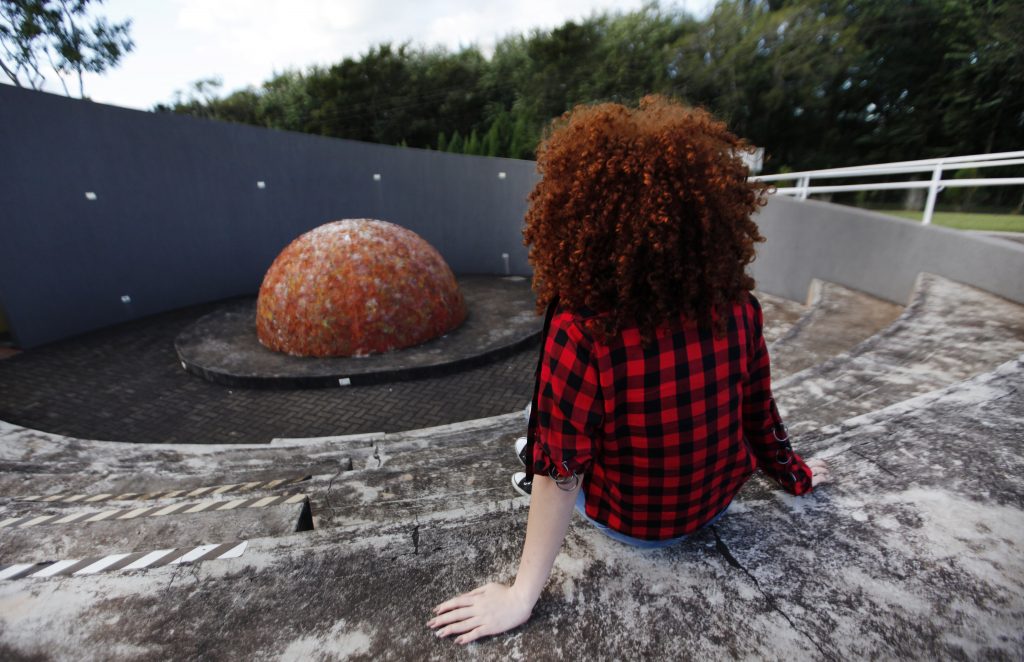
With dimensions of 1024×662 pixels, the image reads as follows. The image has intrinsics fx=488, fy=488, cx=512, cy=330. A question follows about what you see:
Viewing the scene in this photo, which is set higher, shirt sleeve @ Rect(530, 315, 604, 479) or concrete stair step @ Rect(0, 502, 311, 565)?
shirt sleeve @ Rect(530, 315, 604, 479)

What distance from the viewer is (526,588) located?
1248 millimetres

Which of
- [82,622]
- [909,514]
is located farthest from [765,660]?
[82,622]

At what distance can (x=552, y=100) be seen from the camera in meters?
22.9

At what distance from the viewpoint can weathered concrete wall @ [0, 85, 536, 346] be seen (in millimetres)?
7094

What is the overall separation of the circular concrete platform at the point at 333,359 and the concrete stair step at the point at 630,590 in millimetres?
3744

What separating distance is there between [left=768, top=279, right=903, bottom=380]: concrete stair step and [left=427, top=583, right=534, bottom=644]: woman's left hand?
11.7ft

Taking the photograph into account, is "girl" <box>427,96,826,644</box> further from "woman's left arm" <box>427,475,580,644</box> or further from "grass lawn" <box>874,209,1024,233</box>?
"grass lawn" <box>874,209,1024,233</box>

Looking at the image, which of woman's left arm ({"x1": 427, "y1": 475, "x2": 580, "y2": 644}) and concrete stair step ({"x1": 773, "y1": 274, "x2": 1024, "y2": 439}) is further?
concrete stair step ({"x1": 773, "y1": 274, "x2": 1024, "y2": 439})

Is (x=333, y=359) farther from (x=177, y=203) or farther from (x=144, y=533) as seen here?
(x=177, y=203)

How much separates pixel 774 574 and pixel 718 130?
4.00 feet

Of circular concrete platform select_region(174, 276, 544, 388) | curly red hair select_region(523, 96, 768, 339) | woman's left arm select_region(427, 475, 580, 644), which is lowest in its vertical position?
circular concrete platform select_region(174, 276, 544, 388)

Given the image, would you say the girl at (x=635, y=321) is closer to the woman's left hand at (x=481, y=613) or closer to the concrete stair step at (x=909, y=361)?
the woman's left hand at (x=481, y=613)

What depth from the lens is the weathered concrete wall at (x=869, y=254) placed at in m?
4.30

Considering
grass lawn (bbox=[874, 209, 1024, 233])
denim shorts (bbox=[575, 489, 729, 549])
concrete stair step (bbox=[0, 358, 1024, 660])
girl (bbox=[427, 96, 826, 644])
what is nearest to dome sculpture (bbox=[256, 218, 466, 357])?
concrete stair step (bbox=[0, 358, 1024, 660])
